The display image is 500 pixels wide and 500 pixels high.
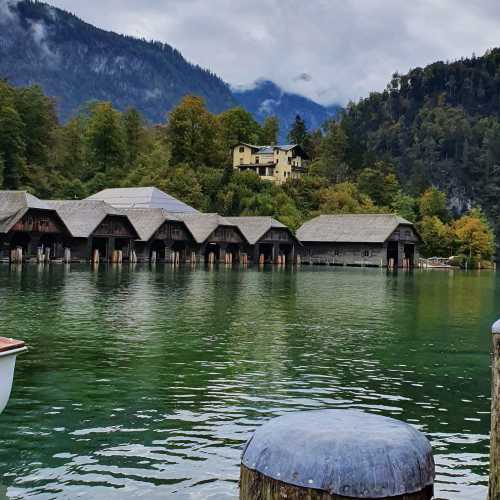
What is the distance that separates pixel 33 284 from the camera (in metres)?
33.1

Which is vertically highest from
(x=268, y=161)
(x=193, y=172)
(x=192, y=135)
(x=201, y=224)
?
(x=192, y=135)

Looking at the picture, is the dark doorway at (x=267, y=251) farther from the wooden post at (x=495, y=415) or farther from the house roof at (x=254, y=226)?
the wooden post at (x=495, y=415)

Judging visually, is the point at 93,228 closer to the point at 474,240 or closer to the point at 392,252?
the point at 392,252

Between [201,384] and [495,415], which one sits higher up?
[495,415]

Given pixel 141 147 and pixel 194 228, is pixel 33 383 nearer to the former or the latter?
pixel 194 228

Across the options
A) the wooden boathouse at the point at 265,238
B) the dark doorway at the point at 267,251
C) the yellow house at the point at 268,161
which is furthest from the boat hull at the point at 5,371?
the yellow house at the point at 268,161

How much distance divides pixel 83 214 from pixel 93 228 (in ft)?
8.38

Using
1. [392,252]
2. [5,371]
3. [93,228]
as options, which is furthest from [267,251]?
[5,371]

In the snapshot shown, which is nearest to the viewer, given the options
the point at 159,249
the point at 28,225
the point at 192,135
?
the point at 28,225

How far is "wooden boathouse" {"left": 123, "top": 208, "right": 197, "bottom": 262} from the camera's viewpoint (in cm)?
6397

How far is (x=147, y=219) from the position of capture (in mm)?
65375

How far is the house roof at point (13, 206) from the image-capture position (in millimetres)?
52822

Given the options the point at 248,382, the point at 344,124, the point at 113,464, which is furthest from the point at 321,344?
the point at 344,124

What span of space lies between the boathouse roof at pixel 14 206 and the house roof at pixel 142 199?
18.5m
